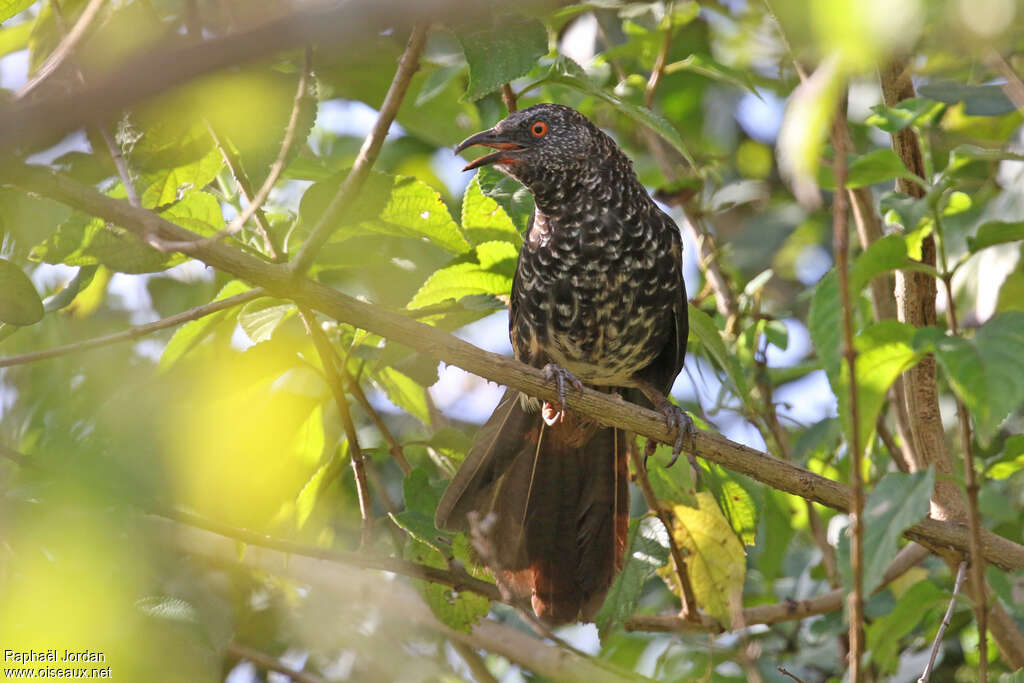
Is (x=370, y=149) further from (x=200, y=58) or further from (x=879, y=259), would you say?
(x=200, y=58)

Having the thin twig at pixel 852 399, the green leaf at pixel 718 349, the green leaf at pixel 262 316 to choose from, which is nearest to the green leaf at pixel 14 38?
the green leaf at pixel 262 316

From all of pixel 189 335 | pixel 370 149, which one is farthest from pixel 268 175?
pixel 189 335

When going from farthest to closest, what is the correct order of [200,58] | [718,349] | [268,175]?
[718,349], [268,175], [200,58]

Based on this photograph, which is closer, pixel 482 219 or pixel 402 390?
pixel 482 219

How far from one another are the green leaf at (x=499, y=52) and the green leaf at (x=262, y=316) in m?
0.90

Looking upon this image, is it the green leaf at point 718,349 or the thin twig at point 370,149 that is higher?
the thin twig at point 370,149

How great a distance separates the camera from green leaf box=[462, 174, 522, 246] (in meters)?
3.19

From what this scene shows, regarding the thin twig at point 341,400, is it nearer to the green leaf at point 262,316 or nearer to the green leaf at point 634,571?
the green leaf at point 262,316

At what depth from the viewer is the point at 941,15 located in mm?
965

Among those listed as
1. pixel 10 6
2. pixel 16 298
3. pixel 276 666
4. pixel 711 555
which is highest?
pixel 10 6

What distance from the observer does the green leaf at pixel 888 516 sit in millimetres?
1760

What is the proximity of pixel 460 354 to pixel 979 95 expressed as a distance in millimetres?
2078

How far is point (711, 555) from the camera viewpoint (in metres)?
3.31

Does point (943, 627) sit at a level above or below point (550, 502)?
above
